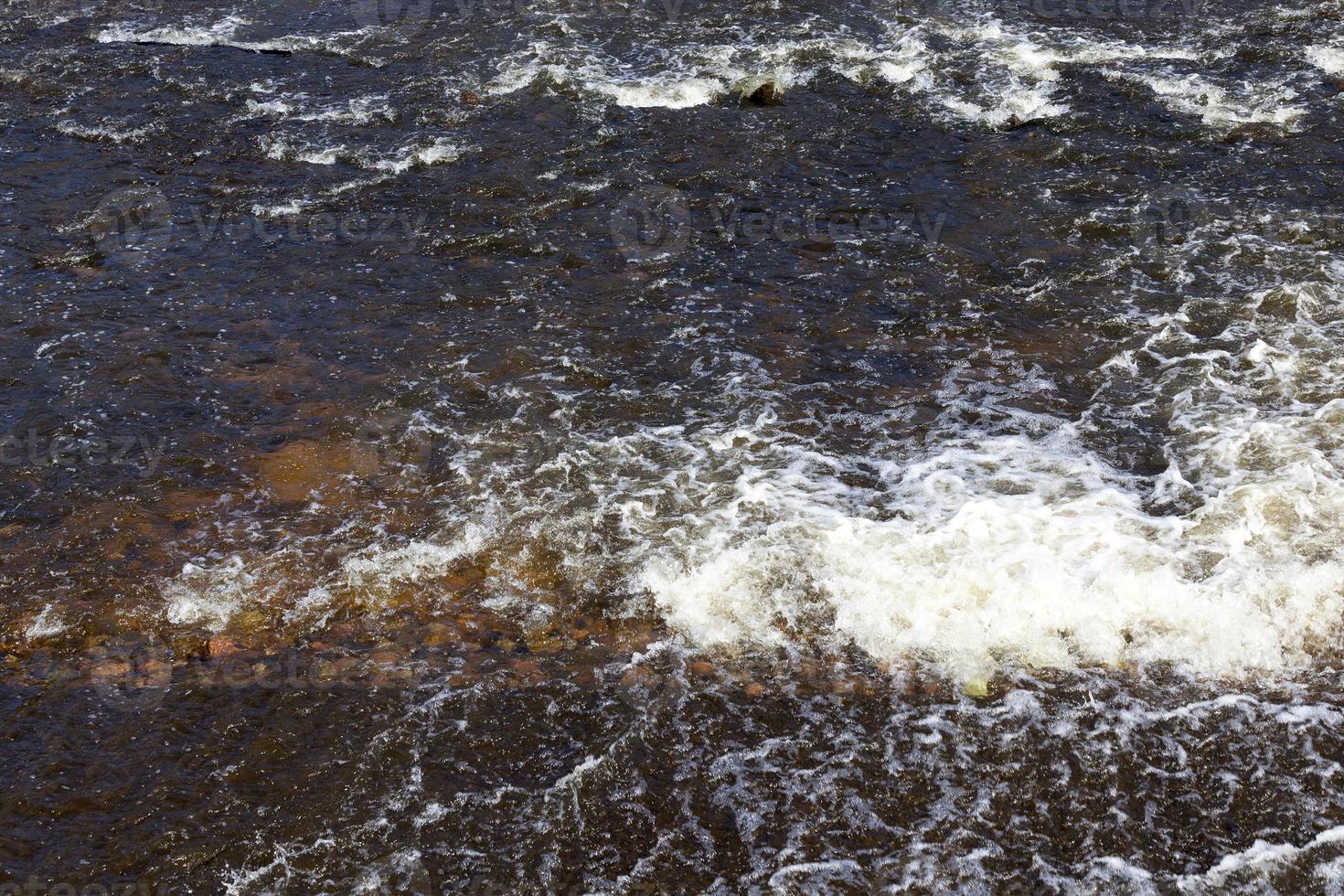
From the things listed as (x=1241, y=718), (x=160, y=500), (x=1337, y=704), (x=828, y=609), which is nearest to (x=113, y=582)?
(x=160, y=500)

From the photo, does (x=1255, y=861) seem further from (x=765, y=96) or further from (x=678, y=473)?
(x=765, y=96)

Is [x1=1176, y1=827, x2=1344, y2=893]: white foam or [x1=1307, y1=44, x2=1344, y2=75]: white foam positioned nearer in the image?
[x1=1176, y1=827, x2=1344, y2=893]: white foam

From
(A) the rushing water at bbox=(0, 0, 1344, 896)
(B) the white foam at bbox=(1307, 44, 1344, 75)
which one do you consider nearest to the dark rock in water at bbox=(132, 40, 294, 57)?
(A) the rushing water at bbox=(0, 0, 1344, 896)

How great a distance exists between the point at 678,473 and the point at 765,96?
6099mm

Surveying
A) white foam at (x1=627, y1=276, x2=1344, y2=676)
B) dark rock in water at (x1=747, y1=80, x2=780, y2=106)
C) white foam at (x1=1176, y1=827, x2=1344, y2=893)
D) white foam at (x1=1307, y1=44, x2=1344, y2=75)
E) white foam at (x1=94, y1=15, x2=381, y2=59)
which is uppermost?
white foam at (x1=1307, y1=44, x2=1344, y2=75)

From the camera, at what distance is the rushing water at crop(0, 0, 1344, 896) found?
5.37 metres

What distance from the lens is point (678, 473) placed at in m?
7.48

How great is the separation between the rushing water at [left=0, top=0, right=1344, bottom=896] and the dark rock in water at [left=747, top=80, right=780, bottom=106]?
0.04 meters

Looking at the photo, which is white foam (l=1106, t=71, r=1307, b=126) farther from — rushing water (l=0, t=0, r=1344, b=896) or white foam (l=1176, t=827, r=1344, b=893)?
white foam (l=1176, t=827, r=1344, b=893)

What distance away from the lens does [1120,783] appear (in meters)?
5.44

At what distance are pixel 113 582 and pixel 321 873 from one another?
2.59 metres

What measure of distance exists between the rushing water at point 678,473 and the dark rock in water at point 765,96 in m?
0.04

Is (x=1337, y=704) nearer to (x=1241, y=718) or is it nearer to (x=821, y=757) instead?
(x=1241, y=718)

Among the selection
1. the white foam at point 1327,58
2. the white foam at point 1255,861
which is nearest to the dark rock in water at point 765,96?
the white foam at point 1327,58
